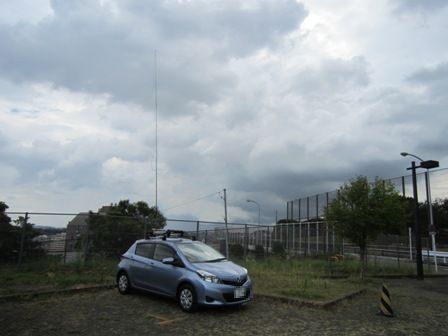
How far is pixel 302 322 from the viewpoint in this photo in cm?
887

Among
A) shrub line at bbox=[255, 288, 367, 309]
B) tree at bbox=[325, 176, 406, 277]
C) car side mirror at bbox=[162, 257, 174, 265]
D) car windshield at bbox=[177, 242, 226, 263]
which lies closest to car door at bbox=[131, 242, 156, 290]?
car side mirror at bbox=[162, 257, 174, 265]

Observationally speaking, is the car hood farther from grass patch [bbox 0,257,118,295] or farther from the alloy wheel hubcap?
grass patch [bbox 0,257,118,295]

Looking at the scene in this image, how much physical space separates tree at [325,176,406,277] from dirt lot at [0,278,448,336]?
5.79m

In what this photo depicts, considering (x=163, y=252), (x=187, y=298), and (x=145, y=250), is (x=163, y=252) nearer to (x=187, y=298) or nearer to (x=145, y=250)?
(x=145, y=250)

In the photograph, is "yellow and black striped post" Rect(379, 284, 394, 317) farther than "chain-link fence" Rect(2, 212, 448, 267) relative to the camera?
No

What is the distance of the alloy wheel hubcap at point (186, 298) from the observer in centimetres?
945

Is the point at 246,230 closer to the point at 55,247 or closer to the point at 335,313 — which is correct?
the point at 55,247

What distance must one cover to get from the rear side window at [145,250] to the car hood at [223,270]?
1.76 metres

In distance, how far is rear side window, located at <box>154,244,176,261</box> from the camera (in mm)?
10617

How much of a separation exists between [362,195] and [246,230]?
8026mm

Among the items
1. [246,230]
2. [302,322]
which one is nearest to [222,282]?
[302,322]

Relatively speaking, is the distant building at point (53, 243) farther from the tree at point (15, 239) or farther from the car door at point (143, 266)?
the car door at point (143, 266)

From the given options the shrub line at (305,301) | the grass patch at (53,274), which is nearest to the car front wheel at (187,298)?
the shrub line at (305,301)

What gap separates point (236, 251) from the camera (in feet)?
76.9
